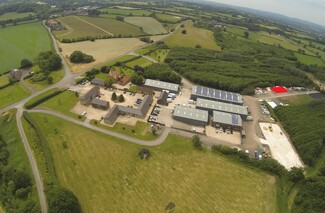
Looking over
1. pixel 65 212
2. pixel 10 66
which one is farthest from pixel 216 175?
pixel 10 66

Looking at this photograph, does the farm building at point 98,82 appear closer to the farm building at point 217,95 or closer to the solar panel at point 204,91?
the farm building at point 217,95

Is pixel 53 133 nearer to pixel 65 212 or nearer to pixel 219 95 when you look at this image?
pixel 65 212

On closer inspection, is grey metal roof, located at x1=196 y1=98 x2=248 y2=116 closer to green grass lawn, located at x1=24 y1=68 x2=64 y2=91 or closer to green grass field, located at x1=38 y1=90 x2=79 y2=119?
green grass field, located at x1=38 y1=90 x2=79 y2=119

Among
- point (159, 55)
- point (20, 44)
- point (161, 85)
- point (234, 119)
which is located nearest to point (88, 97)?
point (161, 85)

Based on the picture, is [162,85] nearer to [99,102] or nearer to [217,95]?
[217,95]

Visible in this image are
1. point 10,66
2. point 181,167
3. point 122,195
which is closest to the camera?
A: point 122,195

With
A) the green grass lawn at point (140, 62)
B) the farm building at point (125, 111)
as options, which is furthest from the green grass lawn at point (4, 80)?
the green grass lawn at point (140, 62)
